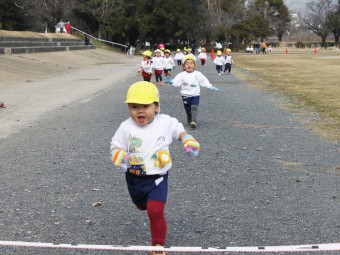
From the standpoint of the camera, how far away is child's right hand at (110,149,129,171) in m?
4.03

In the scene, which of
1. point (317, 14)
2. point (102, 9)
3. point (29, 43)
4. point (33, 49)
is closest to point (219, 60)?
point (33, 49)

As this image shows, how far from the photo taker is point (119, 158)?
403cm

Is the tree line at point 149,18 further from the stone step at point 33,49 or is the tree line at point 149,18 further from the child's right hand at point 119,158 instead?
the child's right hand at point 119,158

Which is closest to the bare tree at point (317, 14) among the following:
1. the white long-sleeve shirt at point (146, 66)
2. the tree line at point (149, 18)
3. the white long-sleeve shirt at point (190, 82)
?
the tree line at point (149, 18)

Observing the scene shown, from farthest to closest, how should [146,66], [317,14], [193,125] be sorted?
[317,14] → [146,66] → [193,125]

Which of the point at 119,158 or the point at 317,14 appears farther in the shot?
the point at 317,14

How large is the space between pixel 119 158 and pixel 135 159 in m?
0.18

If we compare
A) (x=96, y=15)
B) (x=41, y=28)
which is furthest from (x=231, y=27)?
(x=41, y=28)

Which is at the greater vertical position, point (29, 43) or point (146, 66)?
point (29, 43)

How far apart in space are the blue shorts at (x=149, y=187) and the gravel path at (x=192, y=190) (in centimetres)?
49

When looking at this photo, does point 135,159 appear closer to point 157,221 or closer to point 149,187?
point 149,187

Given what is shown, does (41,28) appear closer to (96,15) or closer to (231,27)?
(96,15)

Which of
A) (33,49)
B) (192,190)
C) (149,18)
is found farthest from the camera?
(149,18)

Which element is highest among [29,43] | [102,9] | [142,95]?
[102,9]
